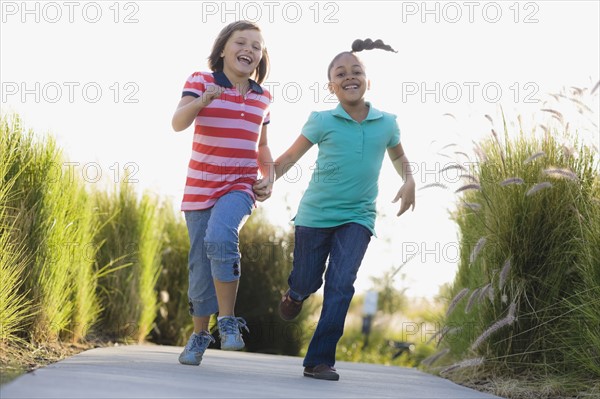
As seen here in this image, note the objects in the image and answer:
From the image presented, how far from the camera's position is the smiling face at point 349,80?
5.37m

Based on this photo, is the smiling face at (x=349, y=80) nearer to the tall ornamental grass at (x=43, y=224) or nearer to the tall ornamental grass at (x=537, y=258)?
the tall ornamental grass at (x=537, y=258)

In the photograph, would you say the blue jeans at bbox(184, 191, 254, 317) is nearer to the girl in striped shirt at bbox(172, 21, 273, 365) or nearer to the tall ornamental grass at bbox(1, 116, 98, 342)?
the girl in striped shirt at bbox(172, 21, 273, 365)

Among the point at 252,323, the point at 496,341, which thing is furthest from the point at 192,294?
the point at 252,323

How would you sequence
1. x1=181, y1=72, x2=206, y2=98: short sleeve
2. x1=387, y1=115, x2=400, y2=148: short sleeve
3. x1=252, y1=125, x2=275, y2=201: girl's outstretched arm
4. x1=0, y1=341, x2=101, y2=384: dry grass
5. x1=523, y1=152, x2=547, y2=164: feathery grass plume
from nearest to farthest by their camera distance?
x1=0, y1=341, x2=101, y2=384: dry grass, x1=181, y1=72, x2=206, y2=98: short sleeve, x1=523, y1=152, x2=547, y2=164: feathery grass plume, x1=252, y1=125, x2=275, y2=201: girl's outstretched arm, x1=387, y1=115, x2=400, y2=148: short sleeve

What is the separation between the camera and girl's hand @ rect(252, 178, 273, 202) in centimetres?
511

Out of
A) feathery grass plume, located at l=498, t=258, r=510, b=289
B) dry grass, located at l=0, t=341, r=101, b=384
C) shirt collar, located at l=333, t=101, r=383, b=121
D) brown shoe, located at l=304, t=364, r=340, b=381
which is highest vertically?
shirt collar, located at l=333, t=101, r=383, b=121

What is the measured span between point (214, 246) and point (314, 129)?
983mm

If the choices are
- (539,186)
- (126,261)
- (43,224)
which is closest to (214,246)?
(43,224)

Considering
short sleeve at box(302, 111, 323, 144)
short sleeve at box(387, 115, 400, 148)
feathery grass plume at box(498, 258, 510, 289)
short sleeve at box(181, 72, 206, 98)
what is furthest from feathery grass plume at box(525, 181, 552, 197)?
short sleeve at box(181, 72, 206, 98)

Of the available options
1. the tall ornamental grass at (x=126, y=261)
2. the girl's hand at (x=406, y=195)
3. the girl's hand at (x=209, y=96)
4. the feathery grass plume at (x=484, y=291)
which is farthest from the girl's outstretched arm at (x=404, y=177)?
the tall ornamental grass at (x=126, y=261)

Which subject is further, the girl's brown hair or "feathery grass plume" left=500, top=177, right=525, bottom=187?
the girl's brown hair

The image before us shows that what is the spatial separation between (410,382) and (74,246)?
8.22 ft

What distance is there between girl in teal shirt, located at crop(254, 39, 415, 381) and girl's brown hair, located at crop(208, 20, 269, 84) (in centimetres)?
40

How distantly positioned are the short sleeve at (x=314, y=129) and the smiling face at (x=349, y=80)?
191mm
